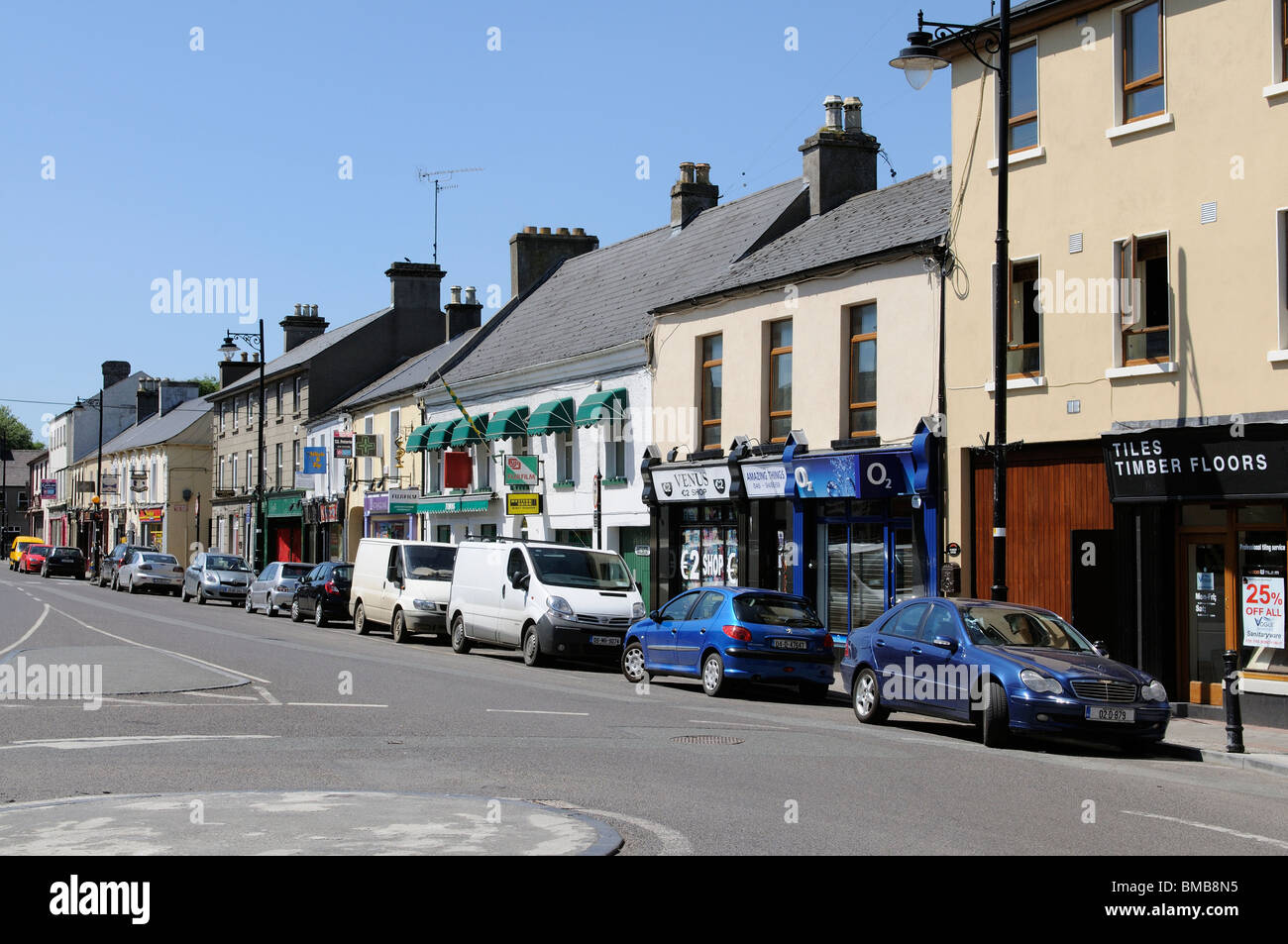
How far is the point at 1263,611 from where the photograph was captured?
17141mm

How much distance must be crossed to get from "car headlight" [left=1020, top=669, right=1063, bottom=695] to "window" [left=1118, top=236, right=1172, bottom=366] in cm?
659

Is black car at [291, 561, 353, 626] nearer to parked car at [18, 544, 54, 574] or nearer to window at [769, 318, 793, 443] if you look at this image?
window at [769, 318, 793, 443]

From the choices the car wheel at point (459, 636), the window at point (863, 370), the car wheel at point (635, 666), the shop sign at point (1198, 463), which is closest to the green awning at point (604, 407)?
the car wheel at point (459, 636)

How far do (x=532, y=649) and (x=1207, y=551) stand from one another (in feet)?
35.0

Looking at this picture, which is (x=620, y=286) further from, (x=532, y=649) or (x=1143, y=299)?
(x=1143, y=299)

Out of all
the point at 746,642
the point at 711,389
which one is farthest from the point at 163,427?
the point at 746,642

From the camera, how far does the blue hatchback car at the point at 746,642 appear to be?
18578mm

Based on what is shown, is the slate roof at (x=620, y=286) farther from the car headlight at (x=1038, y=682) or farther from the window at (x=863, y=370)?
the car headlight at (x=1038, y=682)

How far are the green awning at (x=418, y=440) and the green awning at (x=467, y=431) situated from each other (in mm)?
1793

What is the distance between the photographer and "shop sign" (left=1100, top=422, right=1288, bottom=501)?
16641 mm

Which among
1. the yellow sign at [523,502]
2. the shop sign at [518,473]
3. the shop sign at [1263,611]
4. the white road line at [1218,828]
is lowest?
the white road line at [1218,828]

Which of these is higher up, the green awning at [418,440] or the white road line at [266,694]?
the green awning at [418,440]

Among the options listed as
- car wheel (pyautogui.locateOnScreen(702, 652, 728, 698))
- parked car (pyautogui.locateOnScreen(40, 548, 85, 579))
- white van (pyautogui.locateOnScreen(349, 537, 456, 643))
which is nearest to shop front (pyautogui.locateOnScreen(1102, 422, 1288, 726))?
car wheel (pyautogui.locateOnScreen(702, 652, 728, 698))
